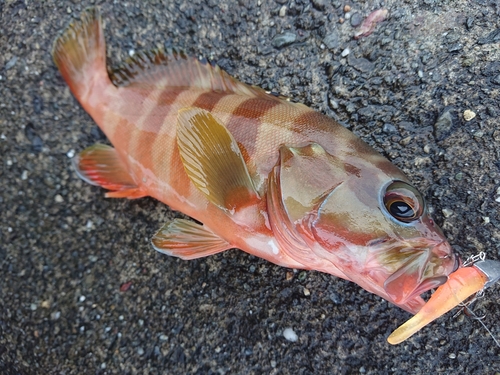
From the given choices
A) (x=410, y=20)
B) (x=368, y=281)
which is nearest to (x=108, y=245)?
(x=368, y=281)

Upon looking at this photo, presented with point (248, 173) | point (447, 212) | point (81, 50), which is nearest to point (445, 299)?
point (447, 212)

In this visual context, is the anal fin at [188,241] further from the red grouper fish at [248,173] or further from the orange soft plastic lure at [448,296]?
the orange soft plastic lure at [448,296]

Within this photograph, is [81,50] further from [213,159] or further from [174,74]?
[213,159]

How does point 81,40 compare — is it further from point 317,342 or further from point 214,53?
point 317,342

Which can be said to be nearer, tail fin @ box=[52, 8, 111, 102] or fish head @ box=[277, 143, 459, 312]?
fish head @ box=[277, 143, 459, 312]

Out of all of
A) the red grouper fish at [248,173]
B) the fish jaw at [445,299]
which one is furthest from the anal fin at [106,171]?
the fish jaw at [445,299]

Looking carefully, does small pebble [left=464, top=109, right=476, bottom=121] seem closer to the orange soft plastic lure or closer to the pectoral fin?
the orange soft plastic lure

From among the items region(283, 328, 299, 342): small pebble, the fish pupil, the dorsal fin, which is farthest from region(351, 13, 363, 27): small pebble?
region(283, 328, 299, 342): small pebble
